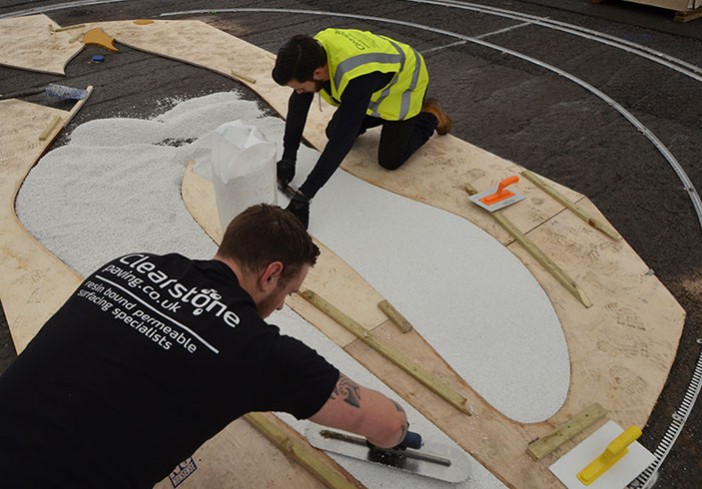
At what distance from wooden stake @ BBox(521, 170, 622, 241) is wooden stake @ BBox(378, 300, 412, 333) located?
5.16ft

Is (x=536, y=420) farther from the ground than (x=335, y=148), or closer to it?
closer to it

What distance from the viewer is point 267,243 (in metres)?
1.83

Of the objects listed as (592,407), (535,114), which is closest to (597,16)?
(535,114)

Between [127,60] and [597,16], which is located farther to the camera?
[597,16]

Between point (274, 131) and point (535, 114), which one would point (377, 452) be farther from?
point (535, 114)

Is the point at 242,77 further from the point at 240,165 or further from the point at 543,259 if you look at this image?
the point at 543,259

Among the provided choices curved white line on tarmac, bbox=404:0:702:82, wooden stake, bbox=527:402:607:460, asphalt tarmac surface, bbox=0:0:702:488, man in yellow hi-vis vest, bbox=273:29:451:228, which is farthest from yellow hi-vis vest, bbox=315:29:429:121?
curved white line on tarmac, bbox=404:0:702:82

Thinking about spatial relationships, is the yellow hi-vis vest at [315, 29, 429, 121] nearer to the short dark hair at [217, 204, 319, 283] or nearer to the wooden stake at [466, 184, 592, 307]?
the wooden stake at [466, 184, 592, 307]

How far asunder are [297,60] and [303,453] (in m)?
2.19

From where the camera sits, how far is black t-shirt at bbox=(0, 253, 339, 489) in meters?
1.39

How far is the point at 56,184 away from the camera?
4039 millimetres

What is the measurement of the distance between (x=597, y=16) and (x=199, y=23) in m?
5.35

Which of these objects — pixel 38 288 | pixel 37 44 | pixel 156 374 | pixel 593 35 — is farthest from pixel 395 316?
pixel 37 44

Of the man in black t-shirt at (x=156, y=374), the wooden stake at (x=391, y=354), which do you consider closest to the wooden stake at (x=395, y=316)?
the wooden stake at (x=391, y=354)
